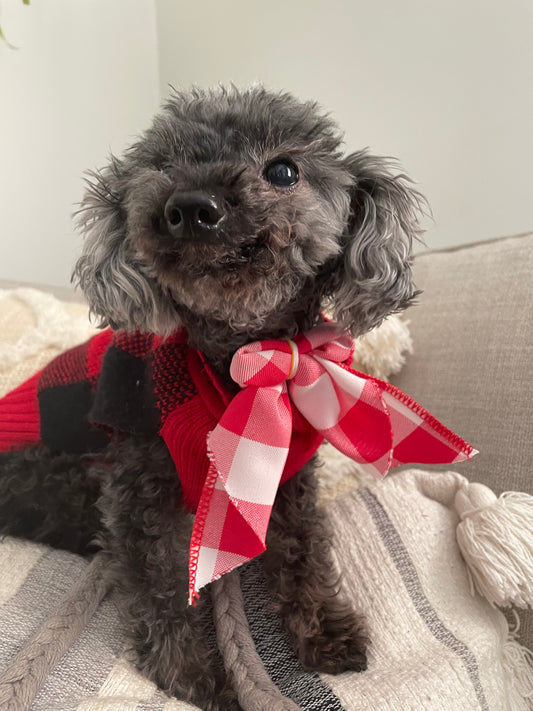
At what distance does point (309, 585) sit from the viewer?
30.2 inches

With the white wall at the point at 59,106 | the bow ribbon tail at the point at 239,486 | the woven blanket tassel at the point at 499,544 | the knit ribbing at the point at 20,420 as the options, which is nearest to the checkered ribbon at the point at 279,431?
the bow ribbon tail at the point at 239,486

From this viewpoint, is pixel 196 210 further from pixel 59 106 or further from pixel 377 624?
pixel 59 106

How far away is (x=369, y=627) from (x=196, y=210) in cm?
58

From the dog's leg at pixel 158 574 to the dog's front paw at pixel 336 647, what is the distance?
11cm

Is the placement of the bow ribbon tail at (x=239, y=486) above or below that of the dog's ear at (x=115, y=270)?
below

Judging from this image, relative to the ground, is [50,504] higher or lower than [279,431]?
lower

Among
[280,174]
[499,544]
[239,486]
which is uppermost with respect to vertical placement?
[280,174]

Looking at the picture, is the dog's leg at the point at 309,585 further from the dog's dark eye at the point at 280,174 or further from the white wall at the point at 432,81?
the white wall at the point at 432,81

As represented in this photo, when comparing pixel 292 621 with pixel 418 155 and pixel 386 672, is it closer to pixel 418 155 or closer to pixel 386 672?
pixel 386 672

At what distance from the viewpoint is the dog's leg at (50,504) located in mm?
881

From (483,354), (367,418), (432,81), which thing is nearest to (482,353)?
(483,354)

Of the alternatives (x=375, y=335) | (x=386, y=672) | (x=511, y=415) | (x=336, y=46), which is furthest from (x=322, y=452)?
(x=336, y=46)

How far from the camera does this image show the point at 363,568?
31.3 inches

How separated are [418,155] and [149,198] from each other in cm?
101
